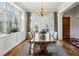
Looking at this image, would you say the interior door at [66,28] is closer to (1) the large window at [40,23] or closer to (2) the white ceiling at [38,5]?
(1) the large window at [40,23]

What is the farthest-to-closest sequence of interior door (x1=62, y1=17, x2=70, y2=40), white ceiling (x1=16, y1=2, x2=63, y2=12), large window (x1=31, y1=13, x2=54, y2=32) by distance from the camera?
large window (x1=31, y1=13, x2=54, y2=32)
interior door (x1=62, y1=17, x2=70, y2=40)
white ceiling (x1=16, y1=2, x2=63, y2=12)

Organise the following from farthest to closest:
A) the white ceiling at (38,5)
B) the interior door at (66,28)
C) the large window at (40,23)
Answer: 1. the large window at (40,23)
2. the interior door at (66,28)
3. the white ceiling at (38,5)

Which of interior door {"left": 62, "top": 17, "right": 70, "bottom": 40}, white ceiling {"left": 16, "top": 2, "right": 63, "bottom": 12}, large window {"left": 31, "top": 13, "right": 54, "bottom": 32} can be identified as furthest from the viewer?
large window {"left": 31, "top": 13, "right": 54, "bottom": 32}

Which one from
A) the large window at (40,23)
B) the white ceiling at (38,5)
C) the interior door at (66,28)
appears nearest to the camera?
the white ceiling at (38,5)

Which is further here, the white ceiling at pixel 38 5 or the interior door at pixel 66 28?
the interior door at pixel 66 28

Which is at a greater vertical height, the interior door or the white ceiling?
the white ceiling

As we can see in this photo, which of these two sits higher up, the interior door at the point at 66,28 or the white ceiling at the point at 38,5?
the white ceiling at the point at 38,5

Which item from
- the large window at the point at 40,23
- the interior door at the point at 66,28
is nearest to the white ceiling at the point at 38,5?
the interior door at the point at 66,28

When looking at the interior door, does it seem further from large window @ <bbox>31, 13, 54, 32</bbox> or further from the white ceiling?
the white ceiling

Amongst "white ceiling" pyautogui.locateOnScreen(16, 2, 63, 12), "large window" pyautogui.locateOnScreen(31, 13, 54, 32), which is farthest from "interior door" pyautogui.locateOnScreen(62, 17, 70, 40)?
"white ceiling" pyautogui.locateOnScreen(16, 2, 63, 12)

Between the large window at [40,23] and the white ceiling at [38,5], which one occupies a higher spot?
the white ceiling at [38,5]

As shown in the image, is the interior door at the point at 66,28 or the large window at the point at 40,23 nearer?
the interior door at the point at 66,28

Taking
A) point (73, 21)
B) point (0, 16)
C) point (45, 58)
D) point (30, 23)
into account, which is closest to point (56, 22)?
point (73, 21)

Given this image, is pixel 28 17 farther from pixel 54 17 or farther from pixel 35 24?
pixel 54 17
